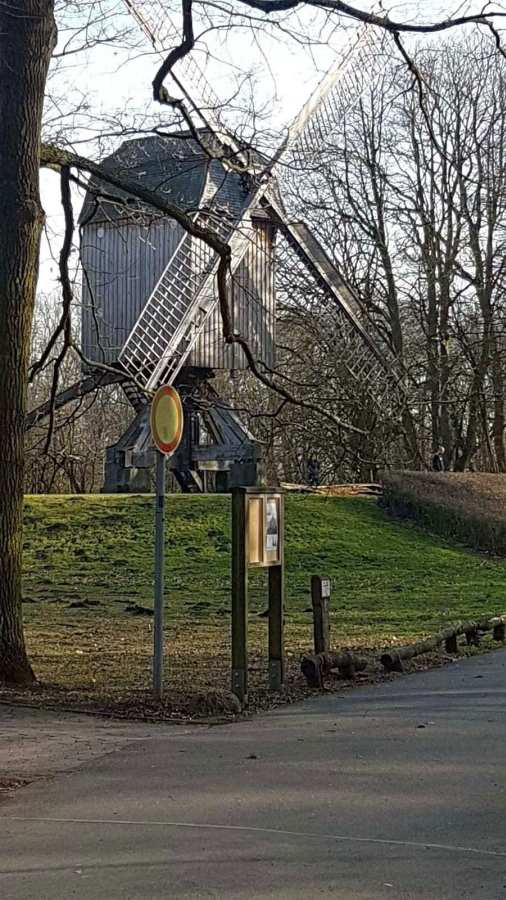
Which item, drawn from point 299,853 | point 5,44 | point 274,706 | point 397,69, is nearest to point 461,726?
point 274,706

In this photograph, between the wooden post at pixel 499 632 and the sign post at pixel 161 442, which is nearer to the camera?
the sign post at pixel 161 442

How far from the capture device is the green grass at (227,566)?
20.1 metres

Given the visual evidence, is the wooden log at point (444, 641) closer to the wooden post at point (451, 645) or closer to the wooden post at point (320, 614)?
the wooden post at point (451, 645)

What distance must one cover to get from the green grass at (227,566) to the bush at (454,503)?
27.1 inches

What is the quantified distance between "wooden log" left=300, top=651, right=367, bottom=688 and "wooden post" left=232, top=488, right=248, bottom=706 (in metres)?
1.01

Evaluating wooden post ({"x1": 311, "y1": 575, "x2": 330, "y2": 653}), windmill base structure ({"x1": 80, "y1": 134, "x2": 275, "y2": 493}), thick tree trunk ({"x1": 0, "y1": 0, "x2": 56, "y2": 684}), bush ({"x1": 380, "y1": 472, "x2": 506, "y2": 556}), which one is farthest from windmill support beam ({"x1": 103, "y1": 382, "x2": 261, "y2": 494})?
thick tree trunk ({"x1": 0, "y1": 0, "x2": 56, "y2": 684})

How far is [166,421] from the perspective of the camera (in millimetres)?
10688

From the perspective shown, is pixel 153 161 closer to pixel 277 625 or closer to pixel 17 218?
pixel 17 218

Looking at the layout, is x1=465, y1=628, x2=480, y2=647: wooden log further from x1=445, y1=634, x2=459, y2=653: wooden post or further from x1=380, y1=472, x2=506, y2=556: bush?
x1=380, y1=472, x2=506, y2=556: bush

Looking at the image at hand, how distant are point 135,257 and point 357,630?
15.3m

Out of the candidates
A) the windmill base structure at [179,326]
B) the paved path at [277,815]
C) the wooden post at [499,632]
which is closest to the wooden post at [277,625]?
the paved path at [277,815]

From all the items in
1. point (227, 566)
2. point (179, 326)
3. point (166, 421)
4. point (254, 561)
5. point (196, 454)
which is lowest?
point (227, 566)

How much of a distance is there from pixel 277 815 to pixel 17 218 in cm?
712

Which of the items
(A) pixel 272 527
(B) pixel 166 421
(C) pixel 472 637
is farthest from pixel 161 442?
(C) pixel 472 637
